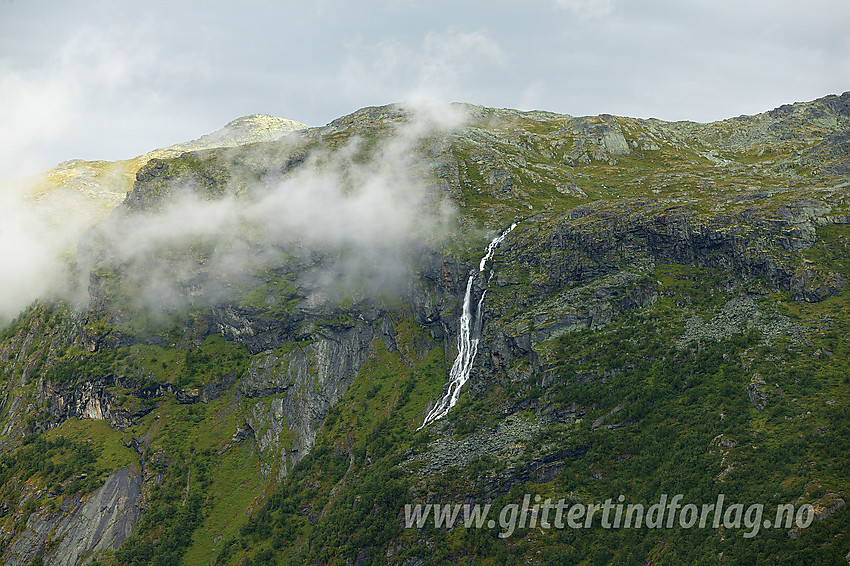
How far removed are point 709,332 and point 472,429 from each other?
75.6 meters

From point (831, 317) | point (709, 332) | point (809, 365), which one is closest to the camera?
point (809, 365)

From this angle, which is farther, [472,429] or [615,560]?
[472,429]

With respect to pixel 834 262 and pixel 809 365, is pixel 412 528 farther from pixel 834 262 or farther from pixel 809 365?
pixel 834 262

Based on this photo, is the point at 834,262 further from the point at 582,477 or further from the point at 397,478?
the point at 397,478

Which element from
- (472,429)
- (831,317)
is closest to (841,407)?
(831,317)

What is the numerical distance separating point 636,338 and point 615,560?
75764 mm

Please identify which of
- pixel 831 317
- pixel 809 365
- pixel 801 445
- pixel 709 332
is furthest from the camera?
pixel 709 332

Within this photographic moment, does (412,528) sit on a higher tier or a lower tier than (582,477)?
lower

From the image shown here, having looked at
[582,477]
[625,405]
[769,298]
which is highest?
[769,298]

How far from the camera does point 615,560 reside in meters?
130

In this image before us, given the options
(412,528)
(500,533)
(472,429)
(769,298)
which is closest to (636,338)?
(769,298)

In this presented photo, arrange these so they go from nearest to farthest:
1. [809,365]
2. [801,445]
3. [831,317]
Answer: [801,445], [809,365], [831,317]

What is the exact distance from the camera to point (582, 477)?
156625 mm

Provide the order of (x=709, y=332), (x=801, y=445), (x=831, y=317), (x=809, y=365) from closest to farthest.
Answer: (x=801, y=445), (x=809, y=365), (x=831, y=317), (x=709, y=332)
